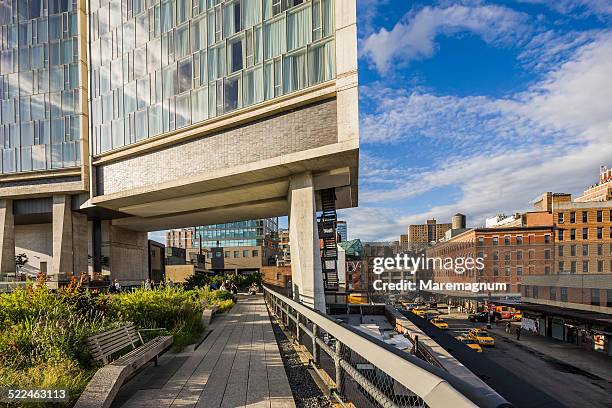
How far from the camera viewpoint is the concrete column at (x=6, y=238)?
3456cm

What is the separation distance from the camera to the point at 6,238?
34.8m

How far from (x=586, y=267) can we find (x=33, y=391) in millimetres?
78899

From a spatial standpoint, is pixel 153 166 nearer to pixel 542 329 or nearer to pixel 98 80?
pixel 98 80

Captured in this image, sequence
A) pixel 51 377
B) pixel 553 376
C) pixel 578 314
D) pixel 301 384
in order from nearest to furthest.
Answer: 1. pixel 51 377
2. pixel 301 384
3. pixel 553 376
4. pixel 578 314

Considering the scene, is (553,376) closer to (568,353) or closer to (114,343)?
(568,353)

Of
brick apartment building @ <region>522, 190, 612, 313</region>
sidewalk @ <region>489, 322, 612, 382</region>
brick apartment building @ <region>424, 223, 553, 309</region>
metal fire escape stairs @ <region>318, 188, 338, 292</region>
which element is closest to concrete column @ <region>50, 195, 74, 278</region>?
metal fire escape stairs @ <region>318, 188, 338, 292</region>

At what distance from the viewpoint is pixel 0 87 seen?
3641 cm

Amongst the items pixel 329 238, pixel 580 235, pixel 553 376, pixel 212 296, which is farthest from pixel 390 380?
pixel 580 235

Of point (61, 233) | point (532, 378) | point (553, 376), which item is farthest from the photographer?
point (61, 233)

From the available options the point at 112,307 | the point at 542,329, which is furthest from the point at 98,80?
the point at 542,329

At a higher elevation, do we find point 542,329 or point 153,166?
point 153,166

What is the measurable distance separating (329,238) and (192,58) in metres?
16.8

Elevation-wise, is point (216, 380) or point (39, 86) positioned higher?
point (39, 86)

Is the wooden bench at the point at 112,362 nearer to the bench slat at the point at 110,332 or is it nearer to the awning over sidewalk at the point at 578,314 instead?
the bench slat at the point at 110,332
